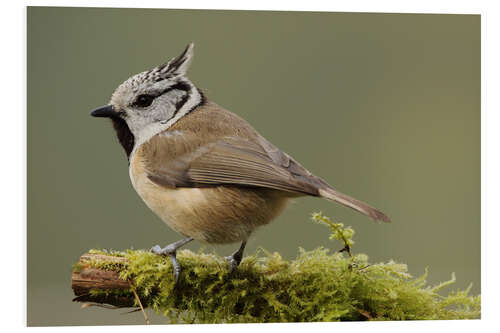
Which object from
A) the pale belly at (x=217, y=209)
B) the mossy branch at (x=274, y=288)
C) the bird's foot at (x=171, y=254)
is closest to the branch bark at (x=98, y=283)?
the mossy branch at (x=274, y=288)

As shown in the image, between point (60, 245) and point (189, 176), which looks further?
point (60, 245)

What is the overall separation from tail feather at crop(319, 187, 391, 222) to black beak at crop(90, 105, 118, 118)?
1322 millimetres

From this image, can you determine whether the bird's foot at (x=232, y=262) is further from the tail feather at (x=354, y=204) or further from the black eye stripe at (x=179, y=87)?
the black eye stripe at (x=179, y=87)

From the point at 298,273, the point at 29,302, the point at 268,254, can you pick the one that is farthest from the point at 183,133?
the point at 29,302

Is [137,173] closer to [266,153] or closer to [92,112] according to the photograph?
[92,112]

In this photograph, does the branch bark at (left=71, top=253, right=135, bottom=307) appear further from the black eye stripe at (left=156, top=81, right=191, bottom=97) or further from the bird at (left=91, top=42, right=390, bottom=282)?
the black eye stripe at (left=156, top=81, right=191, bottom=97)

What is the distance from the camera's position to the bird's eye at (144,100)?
10.6ft

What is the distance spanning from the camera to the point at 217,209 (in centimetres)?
289

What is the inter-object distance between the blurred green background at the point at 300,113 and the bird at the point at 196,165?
0.15 m

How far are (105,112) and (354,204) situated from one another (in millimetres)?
1543

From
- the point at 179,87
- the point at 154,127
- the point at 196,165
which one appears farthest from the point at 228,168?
the point at 179,87

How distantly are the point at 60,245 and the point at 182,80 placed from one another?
1213 millimetres

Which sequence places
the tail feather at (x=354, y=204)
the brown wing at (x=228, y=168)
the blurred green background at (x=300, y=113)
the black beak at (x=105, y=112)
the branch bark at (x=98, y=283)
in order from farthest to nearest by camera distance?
the blurred green background at (x=300, y=113), the black beak at (x=105, y=112), the brown wing at (x=228, y=168), the branch bark at (x=98, y=283), the tail feather at (x=354, y=204)

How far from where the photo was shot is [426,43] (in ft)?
12.2
